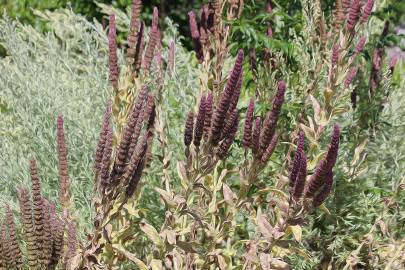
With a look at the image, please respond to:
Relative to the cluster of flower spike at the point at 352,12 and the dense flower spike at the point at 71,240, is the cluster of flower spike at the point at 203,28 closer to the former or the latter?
the cluster of flower spike at the point at 352,12

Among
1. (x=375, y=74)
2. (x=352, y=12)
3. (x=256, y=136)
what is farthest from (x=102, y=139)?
(x=375, y=74)

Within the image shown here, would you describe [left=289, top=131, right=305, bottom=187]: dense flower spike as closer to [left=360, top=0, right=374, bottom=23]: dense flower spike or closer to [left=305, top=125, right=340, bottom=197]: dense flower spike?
[left=305, top=125, right=340, bottom=197]: dense flower spike

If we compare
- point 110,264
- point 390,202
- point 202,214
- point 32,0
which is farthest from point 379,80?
point 32,0

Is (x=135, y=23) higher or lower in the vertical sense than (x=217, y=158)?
higher

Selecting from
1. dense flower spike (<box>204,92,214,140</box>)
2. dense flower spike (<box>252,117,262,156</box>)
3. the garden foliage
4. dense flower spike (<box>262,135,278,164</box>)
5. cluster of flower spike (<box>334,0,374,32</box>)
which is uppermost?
cluster of flower spike (<box>334,0,374,32</box>)

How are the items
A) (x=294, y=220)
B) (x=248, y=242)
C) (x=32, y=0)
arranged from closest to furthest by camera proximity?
(x=294, y=220) → (x=248, y=242) → (x=32, y=0)

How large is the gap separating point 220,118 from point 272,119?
14 centimetres

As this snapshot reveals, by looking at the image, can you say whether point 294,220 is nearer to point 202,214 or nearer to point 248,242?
point 248,242

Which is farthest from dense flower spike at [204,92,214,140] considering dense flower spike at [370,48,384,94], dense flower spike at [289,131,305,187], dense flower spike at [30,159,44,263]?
dense flower spike at [370,48,384,94]

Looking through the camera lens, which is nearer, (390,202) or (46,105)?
(390,202)

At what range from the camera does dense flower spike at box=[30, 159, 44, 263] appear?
5.37 feet

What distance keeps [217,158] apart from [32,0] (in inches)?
180

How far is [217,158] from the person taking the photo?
194 centimetres

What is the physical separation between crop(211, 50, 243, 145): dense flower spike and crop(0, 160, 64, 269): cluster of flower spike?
48 centimetres
